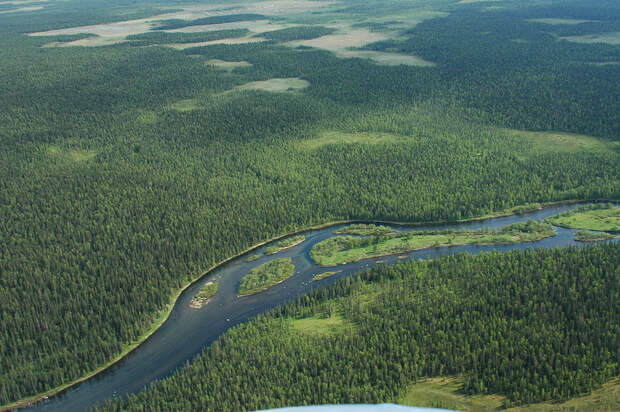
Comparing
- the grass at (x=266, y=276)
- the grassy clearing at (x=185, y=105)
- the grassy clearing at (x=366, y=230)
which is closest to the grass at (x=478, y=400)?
the grass at (x=266, y=276)

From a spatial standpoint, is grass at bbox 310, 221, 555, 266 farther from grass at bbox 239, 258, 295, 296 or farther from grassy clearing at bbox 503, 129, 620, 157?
grassy clearing at bbox 503, 129, 620, 157

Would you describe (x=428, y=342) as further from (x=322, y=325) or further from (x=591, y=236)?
(x=591, y=236)

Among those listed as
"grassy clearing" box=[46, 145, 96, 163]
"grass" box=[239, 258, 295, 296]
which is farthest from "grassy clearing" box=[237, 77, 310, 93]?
"grass" box=[239, 258, 295, 296]

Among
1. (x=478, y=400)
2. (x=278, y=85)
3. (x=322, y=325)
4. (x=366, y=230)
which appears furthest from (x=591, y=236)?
(x=278, y=85)

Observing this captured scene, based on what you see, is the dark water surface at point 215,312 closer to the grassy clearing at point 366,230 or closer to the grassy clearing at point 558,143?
the grassy clearing at point 366,230

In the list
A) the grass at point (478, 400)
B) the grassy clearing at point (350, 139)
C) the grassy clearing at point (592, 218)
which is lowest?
the grass at point (478, 400)

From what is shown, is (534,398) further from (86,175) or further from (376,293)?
(86,175)

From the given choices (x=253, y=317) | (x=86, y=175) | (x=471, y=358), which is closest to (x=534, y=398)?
(x=471, y=358)

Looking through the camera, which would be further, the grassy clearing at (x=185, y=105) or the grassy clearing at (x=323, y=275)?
the grassy clearing at (x=185, y=105)
